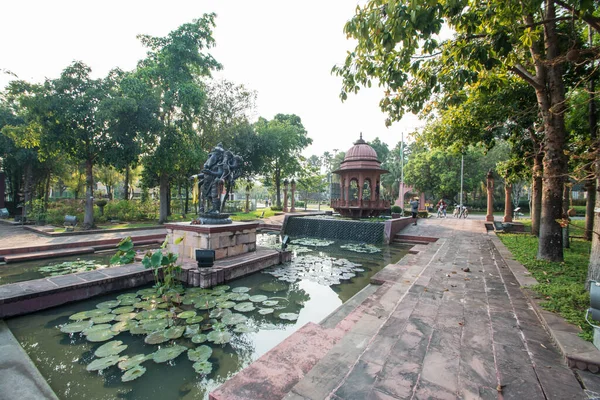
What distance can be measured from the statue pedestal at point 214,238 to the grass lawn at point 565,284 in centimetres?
664

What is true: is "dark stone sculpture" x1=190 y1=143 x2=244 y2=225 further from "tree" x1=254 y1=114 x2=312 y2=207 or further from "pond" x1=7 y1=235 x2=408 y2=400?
"tree" x1=254 y1=114 x2=312 y2=207

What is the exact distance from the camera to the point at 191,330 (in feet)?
13.2

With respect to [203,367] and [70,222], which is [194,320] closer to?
[203,367]

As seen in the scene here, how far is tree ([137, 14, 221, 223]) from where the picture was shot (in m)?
14.8

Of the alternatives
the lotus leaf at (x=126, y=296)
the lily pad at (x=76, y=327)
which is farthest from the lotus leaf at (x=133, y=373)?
the lotus leaf at (x=126, y=296)

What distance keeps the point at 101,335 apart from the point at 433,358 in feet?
14.1

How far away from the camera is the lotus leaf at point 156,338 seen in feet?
12.0

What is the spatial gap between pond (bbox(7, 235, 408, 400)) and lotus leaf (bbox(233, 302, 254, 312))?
0.06 ft

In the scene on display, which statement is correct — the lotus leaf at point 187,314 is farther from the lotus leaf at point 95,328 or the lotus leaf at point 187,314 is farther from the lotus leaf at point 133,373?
the lotus leaf at point 133,373

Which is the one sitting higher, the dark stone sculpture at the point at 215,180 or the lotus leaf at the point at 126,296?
the dark stone sculpture at the point at 215,180

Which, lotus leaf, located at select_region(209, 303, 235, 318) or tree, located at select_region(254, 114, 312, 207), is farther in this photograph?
tree, located at select_region(254, 114, 312, 207)

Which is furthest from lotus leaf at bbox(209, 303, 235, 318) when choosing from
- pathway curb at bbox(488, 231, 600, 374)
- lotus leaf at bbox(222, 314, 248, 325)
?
pathway curb at bbox(488, 231, 600, 374)

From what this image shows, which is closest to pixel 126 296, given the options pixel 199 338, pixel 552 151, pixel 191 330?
pixel 191 330

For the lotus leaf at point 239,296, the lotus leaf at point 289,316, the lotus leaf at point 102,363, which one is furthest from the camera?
the lotus leaf at point 239,296
